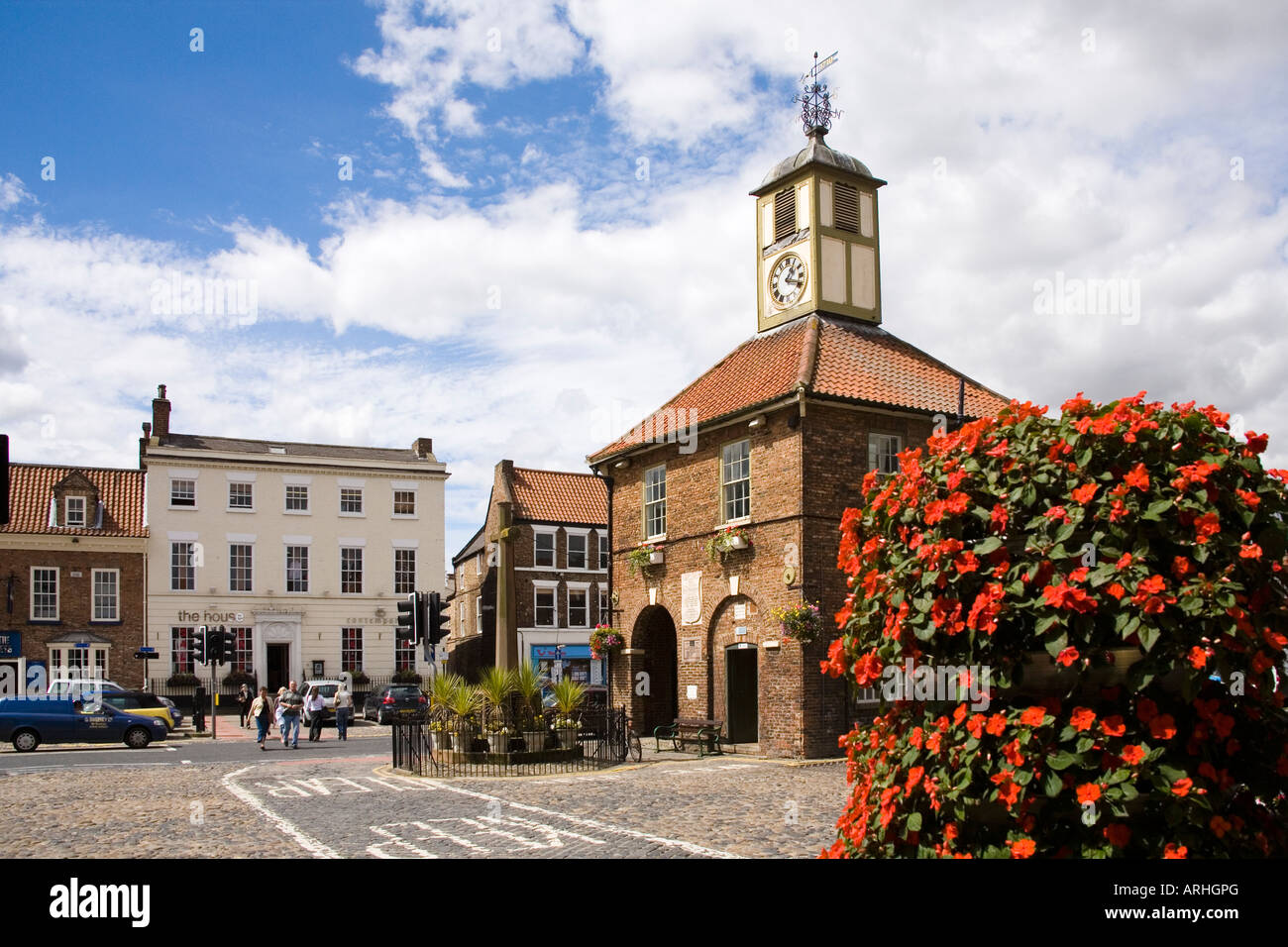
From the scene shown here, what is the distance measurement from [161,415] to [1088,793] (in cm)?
5082

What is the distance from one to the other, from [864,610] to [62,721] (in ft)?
96.4

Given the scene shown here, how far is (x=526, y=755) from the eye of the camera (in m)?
19.9

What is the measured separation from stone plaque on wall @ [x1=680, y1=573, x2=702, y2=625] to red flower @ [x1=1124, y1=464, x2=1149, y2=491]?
775 inches

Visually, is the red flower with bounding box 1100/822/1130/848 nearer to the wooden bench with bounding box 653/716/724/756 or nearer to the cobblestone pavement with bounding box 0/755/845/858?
the cobblestone pavement with bounding box 0/755/845/858

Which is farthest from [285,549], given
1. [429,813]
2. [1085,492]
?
[1085,492]

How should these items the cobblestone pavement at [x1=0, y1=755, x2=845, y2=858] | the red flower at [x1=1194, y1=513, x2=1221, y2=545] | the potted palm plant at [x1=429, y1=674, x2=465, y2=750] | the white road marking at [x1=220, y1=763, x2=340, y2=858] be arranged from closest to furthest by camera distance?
1. the red flower at [x1=1194, y1=513, x2=1221, y2=545]
2. the white road marking at [x1=220, y1=763, x2=340, y2=858]
3. the cobblestone pavement at [x1=0, y1=755, x2=845, y2=858]
4. the potted palm plant at [x1=429, y1=674, x2=465, y2=750]

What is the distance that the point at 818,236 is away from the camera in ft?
A: 80.8

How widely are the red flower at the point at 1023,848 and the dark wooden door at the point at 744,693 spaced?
770 inches

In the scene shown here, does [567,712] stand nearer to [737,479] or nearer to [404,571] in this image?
[737,479]

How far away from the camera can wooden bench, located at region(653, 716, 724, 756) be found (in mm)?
22266

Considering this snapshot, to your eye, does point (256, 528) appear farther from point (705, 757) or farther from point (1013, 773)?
point (1013, 773)

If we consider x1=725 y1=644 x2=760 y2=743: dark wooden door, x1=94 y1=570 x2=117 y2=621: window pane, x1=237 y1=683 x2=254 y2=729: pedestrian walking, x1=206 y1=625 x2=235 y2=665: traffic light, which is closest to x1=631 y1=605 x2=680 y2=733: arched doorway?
x1=725 y1=644 x2=760 y2=743: dark wooden door
